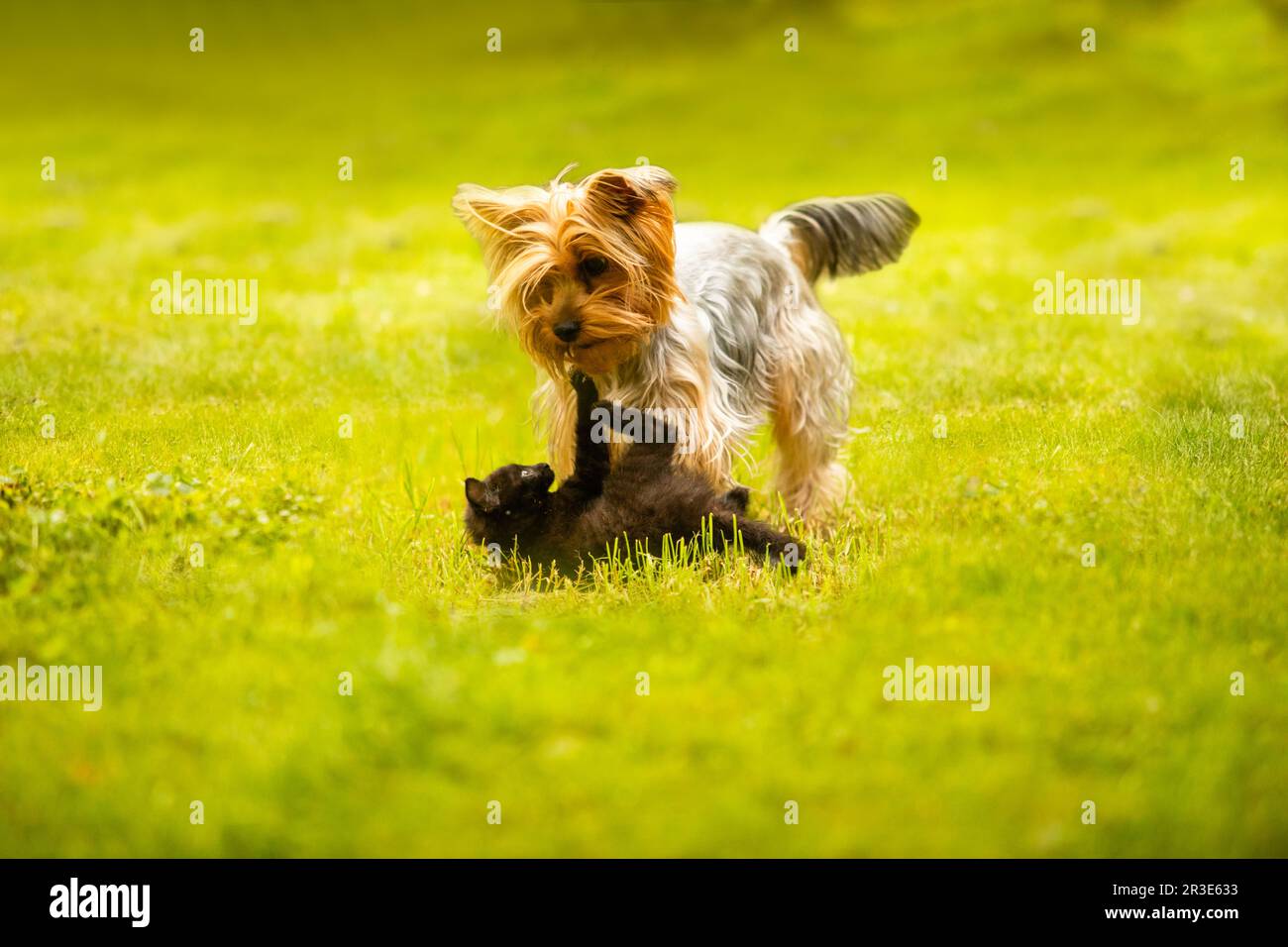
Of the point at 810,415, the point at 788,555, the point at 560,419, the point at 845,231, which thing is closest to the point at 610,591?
the point at 788,555

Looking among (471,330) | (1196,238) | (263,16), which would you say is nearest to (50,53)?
(263,16)

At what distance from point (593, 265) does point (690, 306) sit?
77cm

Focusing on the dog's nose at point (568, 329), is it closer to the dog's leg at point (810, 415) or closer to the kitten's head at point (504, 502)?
the kitten's head at point (504, 502)

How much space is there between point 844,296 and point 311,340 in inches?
215

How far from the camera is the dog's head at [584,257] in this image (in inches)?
253

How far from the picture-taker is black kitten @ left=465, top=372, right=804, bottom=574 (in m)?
6.63

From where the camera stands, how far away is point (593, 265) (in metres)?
6.54

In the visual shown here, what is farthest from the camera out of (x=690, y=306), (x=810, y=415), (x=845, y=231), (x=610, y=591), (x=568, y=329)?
(x=845, y=231)

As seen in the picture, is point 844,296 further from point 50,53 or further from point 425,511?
point 50,53

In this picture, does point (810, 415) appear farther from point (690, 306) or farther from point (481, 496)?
point (481, 496)

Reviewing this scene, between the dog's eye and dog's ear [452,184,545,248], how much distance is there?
34 centimetres

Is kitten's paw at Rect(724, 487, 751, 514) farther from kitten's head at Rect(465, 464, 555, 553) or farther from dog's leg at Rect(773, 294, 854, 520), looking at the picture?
dog's leg at Rect(773, 294, 854, 520)

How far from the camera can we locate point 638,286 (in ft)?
21.6
